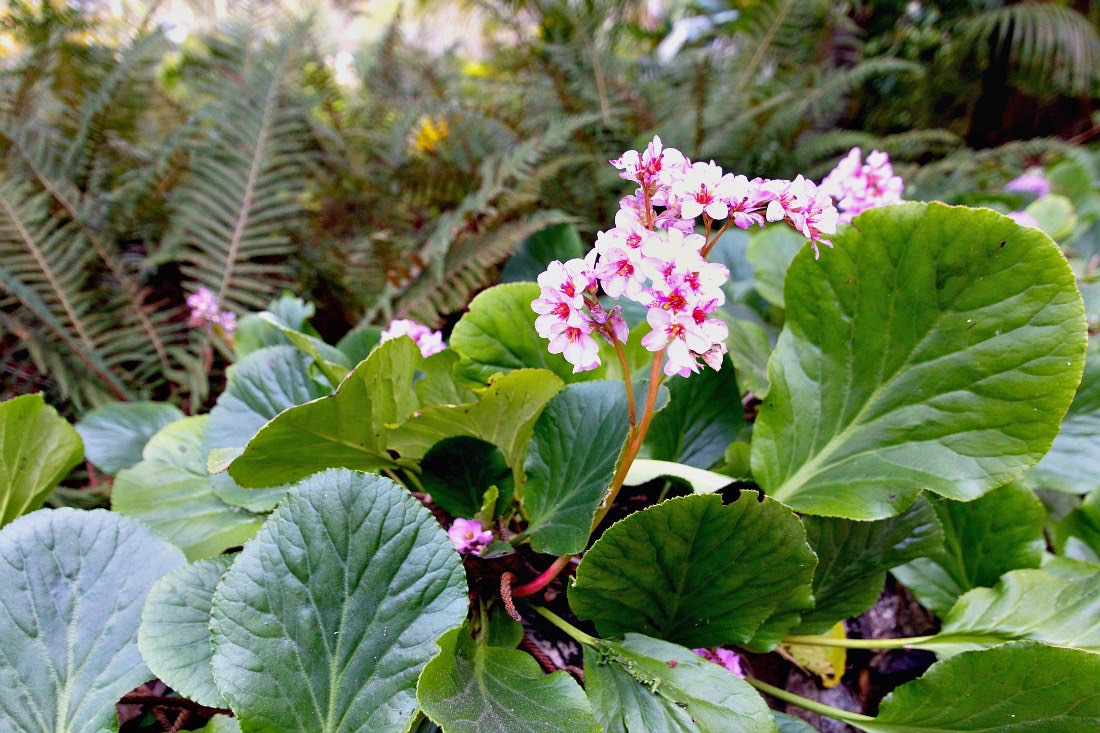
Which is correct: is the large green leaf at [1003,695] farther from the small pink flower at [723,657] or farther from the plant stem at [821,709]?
the small pink flower at [723,657]

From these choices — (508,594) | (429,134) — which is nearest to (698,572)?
(508,594)

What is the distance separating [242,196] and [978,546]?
1614mm

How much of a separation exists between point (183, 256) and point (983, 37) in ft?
12.7

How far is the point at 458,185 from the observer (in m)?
1.89

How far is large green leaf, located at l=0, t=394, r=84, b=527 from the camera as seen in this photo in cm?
73

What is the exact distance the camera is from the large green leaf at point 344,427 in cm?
64

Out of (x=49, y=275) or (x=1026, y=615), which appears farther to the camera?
(x=49, y=275)

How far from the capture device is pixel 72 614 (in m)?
0.62

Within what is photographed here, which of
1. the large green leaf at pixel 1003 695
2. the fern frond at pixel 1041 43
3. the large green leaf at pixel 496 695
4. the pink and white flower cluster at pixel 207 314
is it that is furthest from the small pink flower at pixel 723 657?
the fern frond at pixel 1041 43

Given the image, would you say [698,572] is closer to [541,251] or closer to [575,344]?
[575,344]

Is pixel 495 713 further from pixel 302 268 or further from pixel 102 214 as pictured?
pixel 102 214

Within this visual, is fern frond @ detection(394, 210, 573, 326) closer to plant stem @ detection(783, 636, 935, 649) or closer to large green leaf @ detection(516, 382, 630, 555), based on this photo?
large green leaf @ detection(516, 382, 630, 555)

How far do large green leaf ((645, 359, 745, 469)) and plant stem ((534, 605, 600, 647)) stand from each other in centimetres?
25

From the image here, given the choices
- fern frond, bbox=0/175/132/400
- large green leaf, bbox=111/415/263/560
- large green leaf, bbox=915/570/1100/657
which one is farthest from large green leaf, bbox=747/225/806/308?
fern frond, bbox=0/175/132/400
